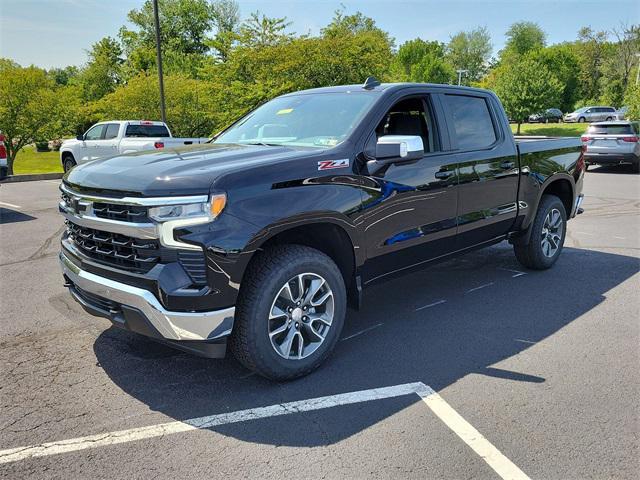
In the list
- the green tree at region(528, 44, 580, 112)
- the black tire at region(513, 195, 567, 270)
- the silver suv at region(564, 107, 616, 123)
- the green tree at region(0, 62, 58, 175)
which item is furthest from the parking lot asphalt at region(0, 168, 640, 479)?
the green tree at region(528, 44, 580, 112)

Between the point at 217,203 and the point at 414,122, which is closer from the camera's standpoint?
the point at 217,203

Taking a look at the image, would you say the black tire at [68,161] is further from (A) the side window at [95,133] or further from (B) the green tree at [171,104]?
(B) the green tree at [171,104]

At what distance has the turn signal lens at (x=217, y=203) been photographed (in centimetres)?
290

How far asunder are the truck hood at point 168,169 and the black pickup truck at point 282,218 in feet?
0.04

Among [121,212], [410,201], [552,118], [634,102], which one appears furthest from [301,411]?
[552,118]

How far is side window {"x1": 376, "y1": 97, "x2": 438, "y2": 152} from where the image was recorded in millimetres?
4242

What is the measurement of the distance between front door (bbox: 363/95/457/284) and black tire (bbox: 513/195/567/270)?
1.63 meters

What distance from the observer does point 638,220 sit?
905cm

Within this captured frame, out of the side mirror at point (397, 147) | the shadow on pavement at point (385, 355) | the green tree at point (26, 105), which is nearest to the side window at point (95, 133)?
the green tree at point (26, 105)

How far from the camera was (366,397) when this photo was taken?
3.17 metres

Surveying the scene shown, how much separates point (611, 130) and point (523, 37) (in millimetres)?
72214

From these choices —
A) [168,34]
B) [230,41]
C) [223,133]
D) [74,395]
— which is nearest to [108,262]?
[74,395]

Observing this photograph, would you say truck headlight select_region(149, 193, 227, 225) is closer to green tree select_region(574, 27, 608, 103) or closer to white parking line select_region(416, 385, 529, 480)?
white parking line select_region(416, 385, 529, 480)

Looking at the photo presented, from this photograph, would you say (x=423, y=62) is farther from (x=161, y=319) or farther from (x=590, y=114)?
(x=161, y=319)
